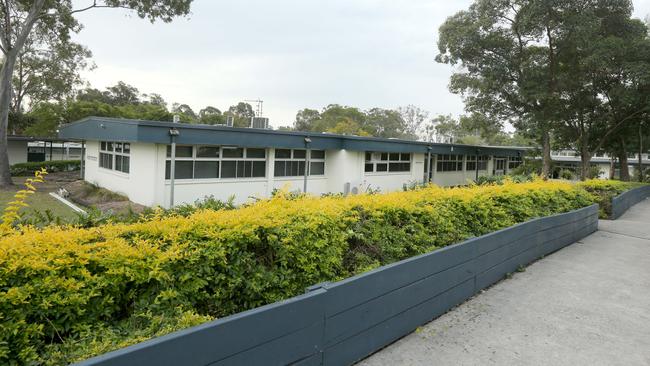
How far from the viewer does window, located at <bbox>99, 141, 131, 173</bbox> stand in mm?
16875

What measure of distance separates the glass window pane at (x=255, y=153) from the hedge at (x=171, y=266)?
510 inches

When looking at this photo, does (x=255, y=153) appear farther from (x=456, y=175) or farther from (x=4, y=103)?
(x=456, y=175)

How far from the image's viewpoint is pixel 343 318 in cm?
337

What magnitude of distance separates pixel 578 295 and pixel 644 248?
496 cm

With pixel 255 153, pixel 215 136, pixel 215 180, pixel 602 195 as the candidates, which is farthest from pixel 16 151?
pixel 602 195

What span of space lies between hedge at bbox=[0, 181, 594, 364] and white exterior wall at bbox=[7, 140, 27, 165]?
113 ft

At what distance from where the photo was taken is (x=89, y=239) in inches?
114

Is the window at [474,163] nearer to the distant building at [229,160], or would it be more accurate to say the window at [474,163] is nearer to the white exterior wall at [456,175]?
the white exterior wall at [456,175]

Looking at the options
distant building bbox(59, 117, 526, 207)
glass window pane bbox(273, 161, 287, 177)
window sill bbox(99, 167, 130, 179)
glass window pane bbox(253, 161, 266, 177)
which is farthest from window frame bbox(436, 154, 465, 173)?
window sill bbox(99, 167, 130, 179)

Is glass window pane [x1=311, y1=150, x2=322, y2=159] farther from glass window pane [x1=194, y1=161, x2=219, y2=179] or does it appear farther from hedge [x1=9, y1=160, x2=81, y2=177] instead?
hedge [x1=9, y1=160, x2=81, y2=177]

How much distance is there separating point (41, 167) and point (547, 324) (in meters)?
31.6

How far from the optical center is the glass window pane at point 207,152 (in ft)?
52.1

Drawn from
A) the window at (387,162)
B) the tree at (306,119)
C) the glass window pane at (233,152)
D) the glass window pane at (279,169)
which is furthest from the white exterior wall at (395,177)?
the tree at (306,119)

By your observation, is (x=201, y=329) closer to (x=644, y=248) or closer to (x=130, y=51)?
(x=644, y=248)
